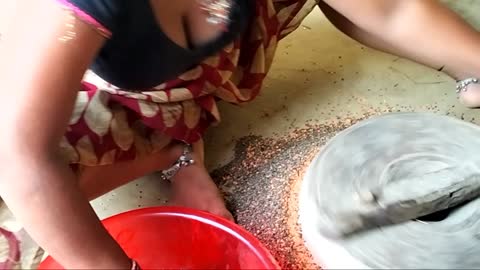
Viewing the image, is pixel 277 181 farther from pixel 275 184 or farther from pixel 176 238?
pixel 176 238

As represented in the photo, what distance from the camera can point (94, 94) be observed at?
1077 millimetres

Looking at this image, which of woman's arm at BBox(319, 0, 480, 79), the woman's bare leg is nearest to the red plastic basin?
the woman's bare leg

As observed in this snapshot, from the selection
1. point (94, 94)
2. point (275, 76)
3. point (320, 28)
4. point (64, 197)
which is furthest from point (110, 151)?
point (320, 28)

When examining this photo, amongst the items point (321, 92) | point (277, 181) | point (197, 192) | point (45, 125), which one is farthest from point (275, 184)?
point (45, 125)

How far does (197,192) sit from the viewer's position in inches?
47.9

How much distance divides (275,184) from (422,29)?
0.34m

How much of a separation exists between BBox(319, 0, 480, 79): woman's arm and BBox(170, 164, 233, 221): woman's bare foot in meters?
0.35

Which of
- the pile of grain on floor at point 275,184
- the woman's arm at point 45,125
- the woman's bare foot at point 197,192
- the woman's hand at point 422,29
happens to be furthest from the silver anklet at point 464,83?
the woman's arm at point 45,125

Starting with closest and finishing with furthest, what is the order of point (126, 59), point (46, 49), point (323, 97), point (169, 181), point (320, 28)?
1. point (46, 49)
2. point (126, 59)
3. point (169, 181)
4. point (323, 97)
5. point (320, 28)

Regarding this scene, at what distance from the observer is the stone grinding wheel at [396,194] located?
3.32 feet

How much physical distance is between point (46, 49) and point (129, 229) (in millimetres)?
353

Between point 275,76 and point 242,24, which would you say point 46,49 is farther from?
point 275,76

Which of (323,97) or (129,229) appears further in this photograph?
(323,97)

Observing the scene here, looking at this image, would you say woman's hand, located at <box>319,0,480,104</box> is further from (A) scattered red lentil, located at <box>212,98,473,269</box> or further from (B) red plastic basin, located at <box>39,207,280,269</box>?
(B) red plastic basin, located at <box>39,207,280,269</box>
